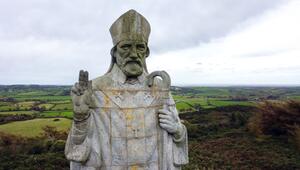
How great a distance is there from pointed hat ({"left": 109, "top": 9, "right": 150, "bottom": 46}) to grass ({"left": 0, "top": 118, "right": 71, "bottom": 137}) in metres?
43.1

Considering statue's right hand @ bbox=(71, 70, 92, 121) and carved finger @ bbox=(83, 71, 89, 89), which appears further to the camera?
statue's right hand @ bbox=(71, 70, 92, 121)

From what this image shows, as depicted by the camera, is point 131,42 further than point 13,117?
No

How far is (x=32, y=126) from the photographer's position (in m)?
50.2

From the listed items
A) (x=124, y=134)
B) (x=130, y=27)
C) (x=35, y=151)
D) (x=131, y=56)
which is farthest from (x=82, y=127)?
(x=35, y=151)

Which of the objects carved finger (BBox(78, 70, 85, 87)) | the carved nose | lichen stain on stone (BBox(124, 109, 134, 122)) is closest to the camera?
carved finger (BBox(78, 70, 85, 87))

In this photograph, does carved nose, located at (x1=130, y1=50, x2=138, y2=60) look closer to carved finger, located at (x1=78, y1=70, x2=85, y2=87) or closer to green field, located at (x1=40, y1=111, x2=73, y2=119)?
carved finger, located at (x1=78, y1=70, x2=85, y2=87)

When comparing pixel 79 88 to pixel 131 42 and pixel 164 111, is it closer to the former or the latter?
pixel 131 42

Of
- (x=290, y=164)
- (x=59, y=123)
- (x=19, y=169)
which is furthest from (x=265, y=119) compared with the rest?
(x=19, y=169)

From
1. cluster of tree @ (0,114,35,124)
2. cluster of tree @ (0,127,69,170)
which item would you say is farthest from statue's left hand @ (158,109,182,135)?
cluster of tree @ (0,114,35,124)

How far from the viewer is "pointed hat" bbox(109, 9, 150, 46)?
5.73m

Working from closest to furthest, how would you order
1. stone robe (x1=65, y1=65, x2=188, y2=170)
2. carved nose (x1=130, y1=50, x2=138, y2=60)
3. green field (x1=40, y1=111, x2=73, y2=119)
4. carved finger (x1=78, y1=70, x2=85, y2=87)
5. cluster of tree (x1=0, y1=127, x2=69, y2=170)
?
1. carved finger (x1=78, y1=70, x2=85, y2=87)
2. stone robe (x1=65, y1=65, x2=188, y2=170)
3. carved nose (x1=130, y1=50, x2=138, y2=60)
4. cluster of tree (x1=0, y1=127, x2=69, y2=170)
5. green field (x1=40, y1=111, x2=73, y2=119)

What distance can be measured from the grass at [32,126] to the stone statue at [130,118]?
4292 cm

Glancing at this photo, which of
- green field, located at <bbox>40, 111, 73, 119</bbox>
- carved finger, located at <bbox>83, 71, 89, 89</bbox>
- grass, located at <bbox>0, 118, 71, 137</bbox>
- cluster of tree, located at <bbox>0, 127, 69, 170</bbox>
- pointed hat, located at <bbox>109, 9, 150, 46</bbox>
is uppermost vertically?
pointed hat, located at <bbox>109, 9, 150, 46</bbox>

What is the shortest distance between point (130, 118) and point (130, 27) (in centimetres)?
169
